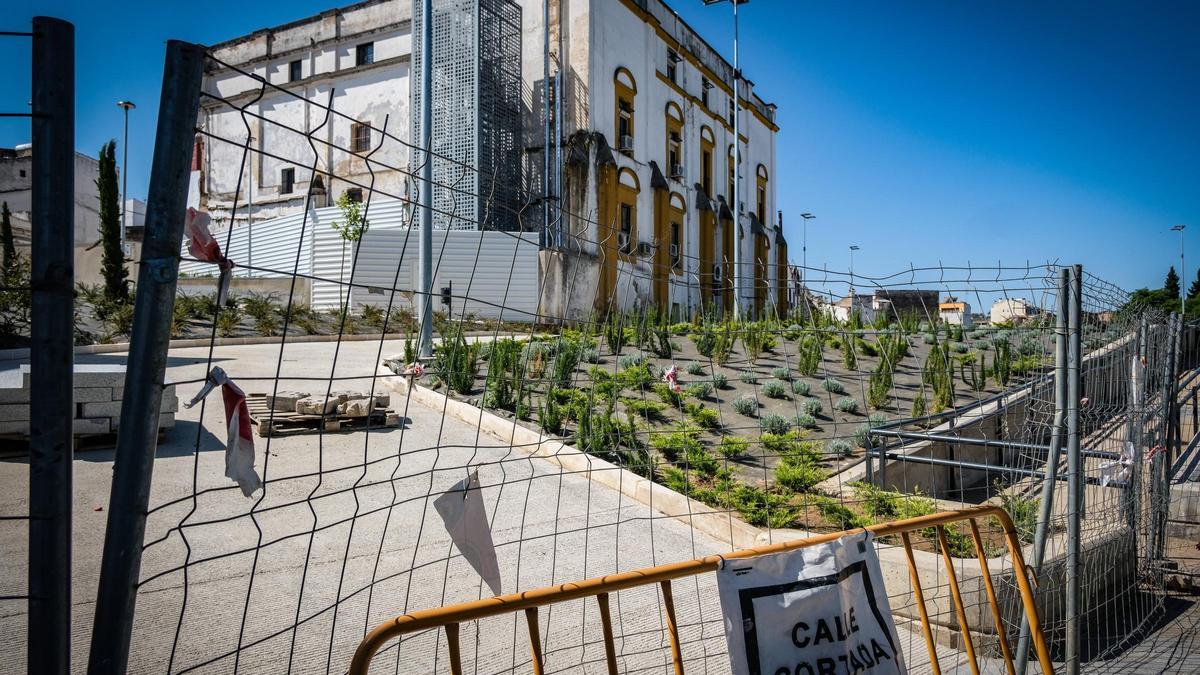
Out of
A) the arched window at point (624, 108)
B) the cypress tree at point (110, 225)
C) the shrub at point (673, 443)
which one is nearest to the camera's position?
the shrub at point (673, 443)

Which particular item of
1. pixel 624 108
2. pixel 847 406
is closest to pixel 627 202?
pixel 624 108

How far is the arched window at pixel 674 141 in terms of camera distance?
32.2 metres

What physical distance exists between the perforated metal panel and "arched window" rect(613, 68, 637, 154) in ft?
12.6

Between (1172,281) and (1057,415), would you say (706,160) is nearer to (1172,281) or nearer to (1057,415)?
(1057,415)

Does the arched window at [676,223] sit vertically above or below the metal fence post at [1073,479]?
above

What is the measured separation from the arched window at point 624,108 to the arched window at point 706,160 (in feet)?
24.4

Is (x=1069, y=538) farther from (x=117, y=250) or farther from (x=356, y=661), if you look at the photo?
(x=117, y=250)

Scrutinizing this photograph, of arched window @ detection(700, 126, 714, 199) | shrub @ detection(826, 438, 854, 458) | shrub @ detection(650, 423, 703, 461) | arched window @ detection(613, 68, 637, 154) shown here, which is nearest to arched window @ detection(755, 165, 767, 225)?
arched window @ detection(700, 126, 714, 199)

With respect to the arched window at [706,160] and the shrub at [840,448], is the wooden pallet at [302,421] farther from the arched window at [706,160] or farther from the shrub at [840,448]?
the arched window at [706,160]

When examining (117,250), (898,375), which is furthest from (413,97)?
(898,375)

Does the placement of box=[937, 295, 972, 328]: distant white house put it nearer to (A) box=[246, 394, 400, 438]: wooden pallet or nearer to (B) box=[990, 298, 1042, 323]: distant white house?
(B) box=[990, 298, 1042, 323]: distant white house

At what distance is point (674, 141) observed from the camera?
1299 inches

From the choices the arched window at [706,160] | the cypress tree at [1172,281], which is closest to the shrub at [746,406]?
the arched window at [706,160]

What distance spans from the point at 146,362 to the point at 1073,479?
4136 millimetres
